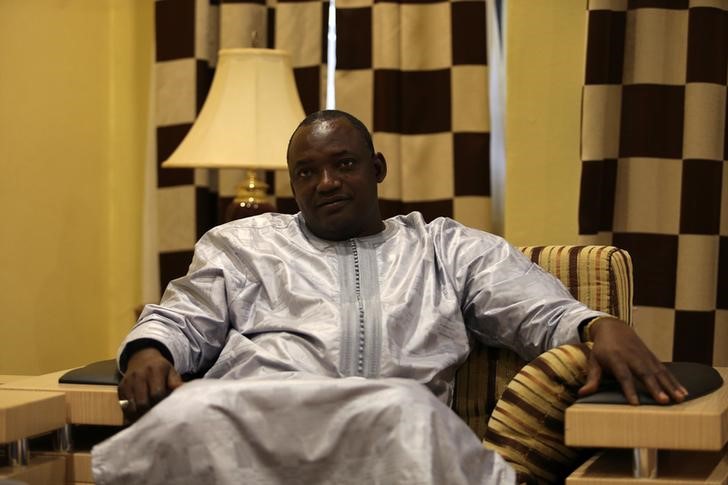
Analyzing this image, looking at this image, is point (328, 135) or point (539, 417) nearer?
point (539, 417)

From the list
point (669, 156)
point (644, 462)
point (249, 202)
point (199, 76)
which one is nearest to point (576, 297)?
point (644, 462)

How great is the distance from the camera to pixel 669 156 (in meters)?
3.33

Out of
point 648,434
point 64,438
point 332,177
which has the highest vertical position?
point 332,177

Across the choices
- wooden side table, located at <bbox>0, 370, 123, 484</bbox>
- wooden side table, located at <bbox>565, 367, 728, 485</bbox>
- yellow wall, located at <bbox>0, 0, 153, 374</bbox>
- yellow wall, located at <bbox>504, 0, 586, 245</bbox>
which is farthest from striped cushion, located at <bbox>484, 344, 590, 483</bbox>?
yellow wall, located at <bbox>0, 0, 153, 374</bbox>

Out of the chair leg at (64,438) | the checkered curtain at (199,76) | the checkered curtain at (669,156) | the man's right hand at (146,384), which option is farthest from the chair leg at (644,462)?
the checkered curtain at (199,76)

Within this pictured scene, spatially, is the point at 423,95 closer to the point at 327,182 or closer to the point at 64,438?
the point at 327,182

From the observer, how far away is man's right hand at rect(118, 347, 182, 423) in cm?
210

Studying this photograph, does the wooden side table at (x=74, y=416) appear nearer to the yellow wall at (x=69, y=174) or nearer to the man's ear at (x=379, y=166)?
the man's ear at (x=379, y=166)

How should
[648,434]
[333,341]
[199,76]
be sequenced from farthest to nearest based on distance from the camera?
[199,76] < [333,341] < [648,434]

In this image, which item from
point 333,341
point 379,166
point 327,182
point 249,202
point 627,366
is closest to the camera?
point 627,366

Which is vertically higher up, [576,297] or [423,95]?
[423,95]

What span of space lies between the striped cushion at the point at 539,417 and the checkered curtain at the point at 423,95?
1511mm

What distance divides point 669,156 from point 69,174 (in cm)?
194

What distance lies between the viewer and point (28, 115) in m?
3.73
